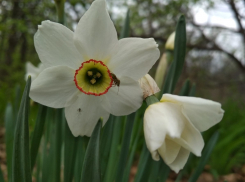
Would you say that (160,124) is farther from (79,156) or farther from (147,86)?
(79,156)

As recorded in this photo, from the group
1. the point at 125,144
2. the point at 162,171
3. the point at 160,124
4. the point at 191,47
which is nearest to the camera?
the point at 160,124

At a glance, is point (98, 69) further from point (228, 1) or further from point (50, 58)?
point (228, 1)

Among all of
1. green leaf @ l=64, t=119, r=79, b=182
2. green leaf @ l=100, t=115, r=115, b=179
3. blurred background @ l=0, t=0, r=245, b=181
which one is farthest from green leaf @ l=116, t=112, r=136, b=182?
blurred background @ l=0, t=0, r=245, b=181

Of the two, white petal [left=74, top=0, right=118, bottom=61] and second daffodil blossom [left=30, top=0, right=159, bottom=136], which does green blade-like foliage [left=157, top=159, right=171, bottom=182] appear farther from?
white petal [left=74, top=0, right=118, bottom=61]

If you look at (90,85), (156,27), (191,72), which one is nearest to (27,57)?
(156,27)

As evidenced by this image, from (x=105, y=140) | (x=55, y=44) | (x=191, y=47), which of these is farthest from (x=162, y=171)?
(x=191, y=47)

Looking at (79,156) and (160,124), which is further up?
(160,124)
